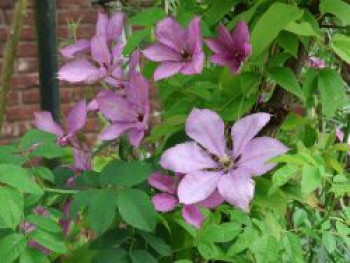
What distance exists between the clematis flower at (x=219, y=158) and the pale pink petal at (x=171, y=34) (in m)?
0.09

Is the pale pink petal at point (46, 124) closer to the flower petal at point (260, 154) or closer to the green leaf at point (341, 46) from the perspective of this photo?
the flower petal at point (260, 154)

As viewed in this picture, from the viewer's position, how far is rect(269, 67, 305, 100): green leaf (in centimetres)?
79

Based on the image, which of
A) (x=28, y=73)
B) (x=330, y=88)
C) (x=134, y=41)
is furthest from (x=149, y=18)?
(x=28, y=73)

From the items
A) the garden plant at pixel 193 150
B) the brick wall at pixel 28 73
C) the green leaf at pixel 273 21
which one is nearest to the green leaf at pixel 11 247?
the garden plant at pixel 193 150

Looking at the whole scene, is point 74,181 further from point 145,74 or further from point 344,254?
point 344,254

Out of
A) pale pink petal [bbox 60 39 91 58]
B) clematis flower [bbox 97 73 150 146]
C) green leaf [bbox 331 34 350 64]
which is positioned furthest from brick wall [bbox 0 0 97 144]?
green leaf [bbox 331 34 350 64]

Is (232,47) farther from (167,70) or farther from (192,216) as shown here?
(192,216)

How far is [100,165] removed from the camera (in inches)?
44.4

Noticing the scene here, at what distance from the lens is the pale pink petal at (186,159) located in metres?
0.76

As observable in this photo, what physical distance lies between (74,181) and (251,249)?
229 millimetres

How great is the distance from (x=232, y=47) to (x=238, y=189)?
0.53 feet

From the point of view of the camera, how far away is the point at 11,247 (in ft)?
2.39

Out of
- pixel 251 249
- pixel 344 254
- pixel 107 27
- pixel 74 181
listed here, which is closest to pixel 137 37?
pixel 107 27

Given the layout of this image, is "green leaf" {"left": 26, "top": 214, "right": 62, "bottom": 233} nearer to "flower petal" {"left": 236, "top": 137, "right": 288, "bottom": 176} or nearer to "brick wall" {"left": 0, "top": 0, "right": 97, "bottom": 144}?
"flower petal" {"left": 236, "top": 137, "right": 288, "bottom": 176}
